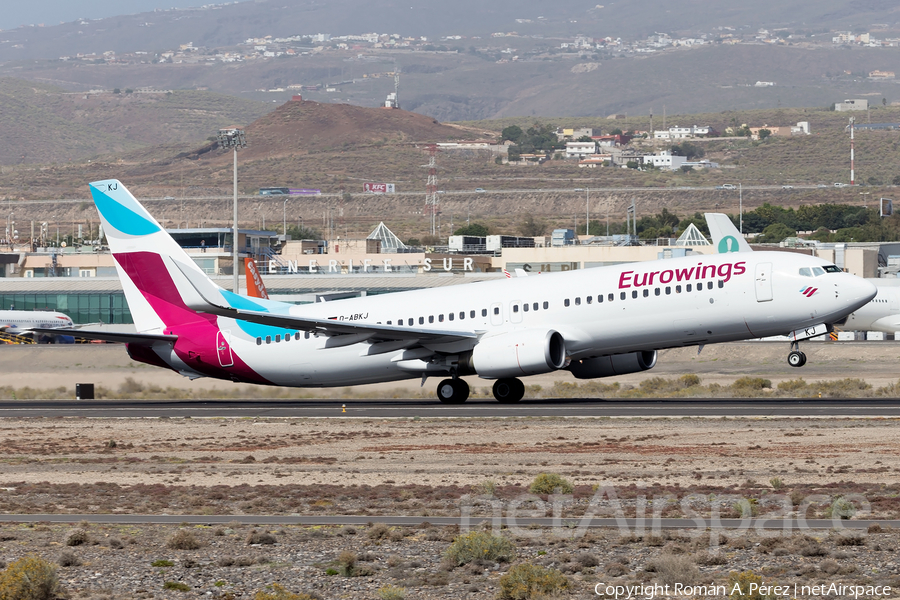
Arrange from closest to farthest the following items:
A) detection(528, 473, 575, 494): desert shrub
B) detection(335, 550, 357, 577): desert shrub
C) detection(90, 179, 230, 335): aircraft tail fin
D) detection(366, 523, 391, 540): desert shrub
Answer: detection(335, 550, 357, 577): desert shrub → detection(366, 523, 391, 540): desert shrub → detection(528, 473, 575, 494): desert shrub → detection(90, 179, 230, 335): aircraft tail fin

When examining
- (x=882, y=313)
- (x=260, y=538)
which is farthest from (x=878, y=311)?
(x=260, y=538)

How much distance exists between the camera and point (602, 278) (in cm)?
3788

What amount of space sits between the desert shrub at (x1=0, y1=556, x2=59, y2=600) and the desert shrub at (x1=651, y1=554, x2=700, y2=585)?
23.3ft

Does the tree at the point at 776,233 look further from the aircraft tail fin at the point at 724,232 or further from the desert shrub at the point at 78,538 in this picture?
the desert shrub at the point at 78,538

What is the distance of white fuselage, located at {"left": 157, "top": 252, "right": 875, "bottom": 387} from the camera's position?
118 ft

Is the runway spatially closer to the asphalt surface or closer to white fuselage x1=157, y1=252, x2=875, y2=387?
white fuselage x1=157, y1=252, x2=875, y2=387

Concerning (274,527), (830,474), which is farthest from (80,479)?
(830,474)

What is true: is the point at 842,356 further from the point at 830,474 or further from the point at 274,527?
the point at 274,527

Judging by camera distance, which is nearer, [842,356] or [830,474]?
[830,474]

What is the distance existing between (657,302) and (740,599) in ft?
80.7

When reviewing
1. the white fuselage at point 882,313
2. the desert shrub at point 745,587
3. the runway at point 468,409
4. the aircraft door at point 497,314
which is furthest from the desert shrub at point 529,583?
the white fuselage at point 882,313

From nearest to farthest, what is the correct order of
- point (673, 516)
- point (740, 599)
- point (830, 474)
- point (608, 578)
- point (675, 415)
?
point (740, 599)
point (608, 578)
point (673, 516)
point (830, 474)
point (675, 415)

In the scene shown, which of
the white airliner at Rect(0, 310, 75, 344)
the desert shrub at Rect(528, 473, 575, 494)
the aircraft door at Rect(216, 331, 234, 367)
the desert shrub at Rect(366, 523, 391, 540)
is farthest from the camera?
the white airliner at Rect(0, 310, 75, 344)

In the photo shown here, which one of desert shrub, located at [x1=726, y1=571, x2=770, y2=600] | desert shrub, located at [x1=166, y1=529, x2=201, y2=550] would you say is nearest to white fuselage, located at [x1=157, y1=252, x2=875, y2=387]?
desert shrub, located at [x1=166, y1=529, x2=201, y2=550]
